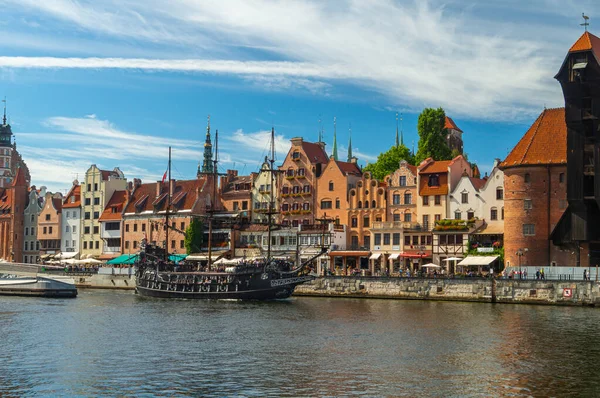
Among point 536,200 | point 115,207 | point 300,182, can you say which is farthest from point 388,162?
point 115,207

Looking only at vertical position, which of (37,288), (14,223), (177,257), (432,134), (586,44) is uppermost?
(586,44)

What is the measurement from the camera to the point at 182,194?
414 ft

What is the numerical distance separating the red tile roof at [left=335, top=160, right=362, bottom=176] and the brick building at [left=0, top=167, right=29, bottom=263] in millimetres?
66684

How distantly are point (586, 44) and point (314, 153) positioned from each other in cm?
4466

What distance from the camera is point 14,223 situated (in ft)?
483

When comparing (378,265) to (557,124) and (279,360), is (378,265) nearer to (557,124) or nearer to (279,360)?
(557,124)

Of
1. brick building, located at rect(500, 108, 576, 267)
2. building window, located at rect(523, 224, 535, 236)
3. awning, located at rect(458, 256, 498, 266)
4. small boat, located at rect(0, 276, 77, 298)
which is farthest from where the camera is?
small boat, located at rect(0, 276, 77, 298)

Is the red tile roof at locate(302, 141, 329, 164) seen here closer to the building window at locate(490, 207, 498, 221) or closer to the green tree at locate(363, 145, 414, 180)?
the green tree at locate(363, 145, 414, 180)

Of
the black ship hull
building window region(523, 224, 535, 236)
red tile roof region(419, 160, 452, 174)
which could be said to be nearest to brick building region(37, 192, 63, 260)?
the black ship hull

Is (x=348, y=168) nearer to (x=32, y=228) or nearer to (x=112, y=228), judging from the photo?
(x=112, y=228)

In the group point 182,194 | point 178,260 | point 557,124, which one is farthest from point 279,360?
point 182,194

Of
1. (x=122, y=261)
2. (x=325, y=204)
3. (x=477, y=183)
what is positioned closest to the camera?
(x=477, y=183)

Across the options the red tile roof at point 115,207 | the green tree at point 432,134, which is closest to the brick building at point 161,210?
the red tile roof at point 115,207

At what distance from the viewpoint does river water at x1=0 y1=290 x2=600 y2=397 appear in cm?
3594
